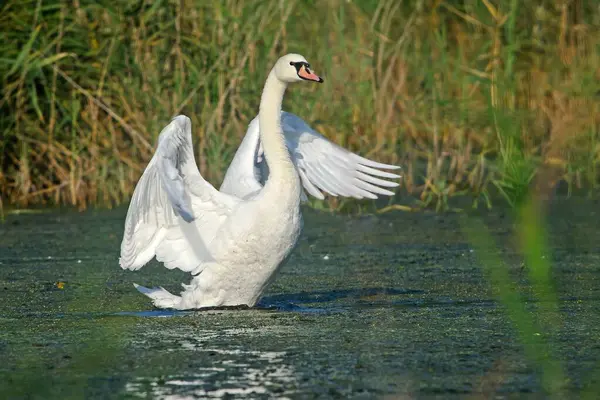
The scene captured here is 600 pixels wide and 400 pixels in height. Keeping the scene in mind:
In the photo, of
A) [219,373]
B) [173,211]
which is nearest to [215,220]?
[173,211]

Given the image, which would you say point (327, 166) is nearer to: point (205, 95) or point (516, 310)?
point (516, 310)

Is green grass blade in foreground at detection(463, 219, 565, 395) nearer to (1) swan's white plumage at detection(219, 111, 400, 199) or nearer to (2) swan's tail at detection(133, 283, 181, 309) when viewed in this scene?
(1) swan's white plumage at detection(219, 111, 400, 199)

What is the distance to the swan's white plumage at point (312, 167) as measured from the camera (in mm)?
6773

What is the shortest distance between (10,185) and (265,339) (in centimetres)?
501

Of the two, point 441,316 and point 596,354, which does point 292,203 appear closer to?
point 441,316

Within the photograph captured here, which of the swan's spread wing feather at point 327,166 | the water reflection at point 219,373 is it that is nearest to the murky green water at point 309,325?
the water reflection at point 219,373

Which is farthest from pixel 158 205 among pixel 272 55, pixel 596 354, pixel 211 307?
pixel 272 55

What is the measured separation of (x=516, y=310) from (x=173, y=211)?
1922 mm

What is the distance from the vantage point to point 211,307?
20.4 feet

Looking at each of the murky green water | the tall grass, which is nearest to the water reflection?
the murky green water

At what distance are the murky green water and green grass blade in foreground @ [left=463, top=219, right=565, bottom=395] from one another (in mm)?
49

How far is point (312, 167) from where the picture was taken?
278 inches

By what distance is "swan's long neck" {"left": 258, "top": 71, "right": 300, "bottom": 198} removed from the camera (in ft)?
19.5

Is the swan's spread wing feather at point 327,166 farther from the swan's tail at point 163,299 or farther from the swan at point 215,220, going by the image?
the swan's tail at point 163,299
